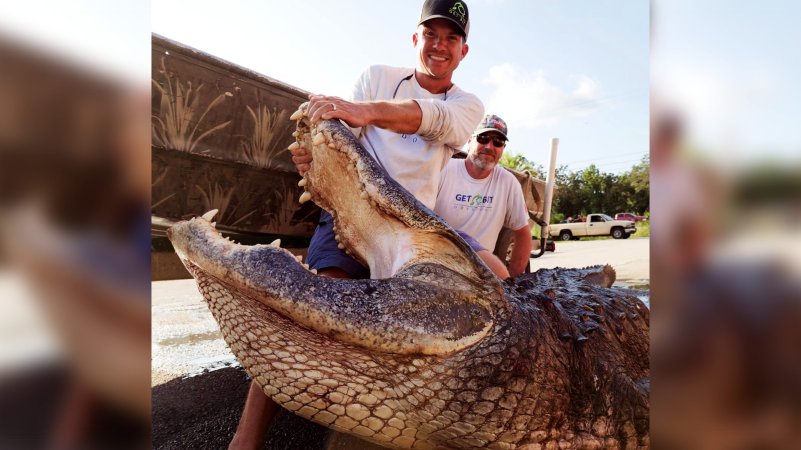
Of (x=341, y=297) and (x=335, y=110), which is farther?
(x=335, y=110)

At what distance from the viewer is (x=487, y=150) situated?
3.88m

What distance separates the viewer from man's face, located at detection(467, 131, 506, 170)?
388 centimetres

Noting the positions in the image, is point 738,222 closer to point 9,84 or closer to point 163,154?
point 9,84

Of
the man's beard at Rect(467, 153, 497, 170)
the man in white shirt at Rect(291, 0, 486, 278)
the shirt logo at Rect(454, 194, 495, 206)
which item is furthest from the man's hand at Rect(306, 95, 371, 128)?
the man's beard at Rect(467, 153, 497, 170)

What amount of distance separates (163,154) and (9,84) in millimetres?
1929

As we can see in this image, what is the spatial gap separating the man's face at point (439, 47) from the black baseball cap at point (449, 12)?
25mm

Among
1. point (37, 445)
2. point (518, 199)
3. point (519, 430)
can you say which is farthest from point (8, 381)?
point (518, 199)

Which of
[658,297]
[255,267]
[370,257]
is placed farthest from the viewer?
[370,257]

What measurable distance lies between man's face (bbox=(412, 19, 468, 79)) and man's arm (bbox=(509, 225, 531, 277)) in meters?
2.11

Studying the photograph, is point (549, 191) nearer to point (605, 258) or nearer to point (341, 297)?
point (341, 297)

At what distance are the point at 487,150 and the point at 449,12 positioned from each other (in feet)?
5.82

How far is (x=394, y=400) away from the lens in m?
1.32

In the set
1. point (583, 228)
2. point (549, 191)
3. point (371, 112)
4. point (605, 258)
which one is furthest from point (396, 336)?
point (583, 228)

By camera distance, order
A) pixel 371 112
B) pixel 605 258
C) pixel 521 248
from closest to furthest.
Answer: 1. pixel 371 112
2. pixel 521 248
3. pixel 605 258
